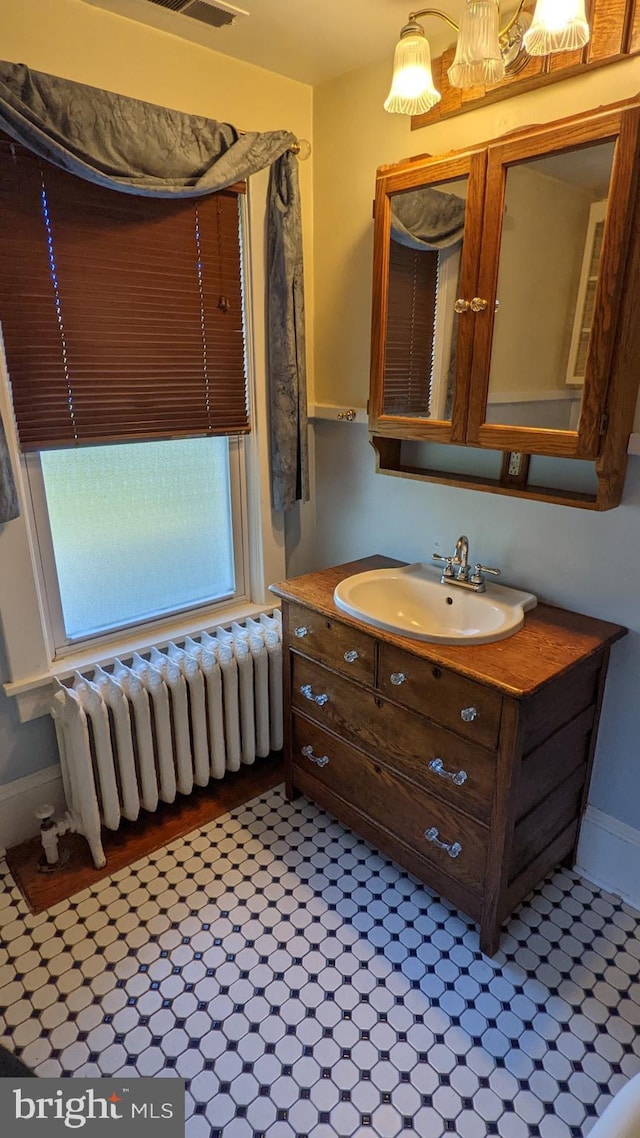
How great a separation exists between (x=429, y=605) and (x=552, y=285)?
0.93 metres

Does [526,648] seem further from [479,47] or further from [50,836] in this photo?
[50,836]

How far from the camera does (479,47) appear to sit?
1.30 m

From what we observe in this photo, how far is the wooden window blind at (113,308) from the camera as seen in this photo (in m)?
1.61

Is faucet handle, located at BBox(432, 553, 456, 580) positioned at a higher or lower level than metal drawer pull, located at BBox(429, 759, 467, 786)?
higher

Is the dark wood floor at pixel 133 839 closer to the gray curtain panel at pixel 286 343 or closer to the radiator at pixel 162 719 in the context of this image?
the radiator at pixel 162 719

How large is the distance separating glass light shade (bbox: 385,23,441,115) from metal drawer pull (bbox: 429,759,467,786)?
1.66 m

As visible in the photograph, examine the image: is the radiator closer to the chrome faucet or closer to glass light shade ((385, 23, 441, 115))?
the chrome faucet

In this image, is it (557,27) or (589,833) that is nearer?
(557,27)

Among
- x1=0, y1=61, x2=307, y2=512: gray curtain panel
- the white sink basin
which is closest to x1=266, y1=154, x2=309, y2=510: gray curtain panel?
x1=0, y1=61, x2=307, y2=512: gray curtain panel

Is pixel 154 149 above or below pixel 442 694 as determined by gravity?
above

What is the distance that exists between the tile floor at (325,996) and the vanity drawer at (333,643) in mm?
659

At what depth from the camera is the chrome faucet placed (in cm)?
180

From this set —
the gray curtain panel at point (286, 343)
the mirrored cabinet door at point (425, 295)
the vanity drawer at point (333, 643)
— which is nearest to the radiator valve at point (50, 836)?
the vanity drawer at point (333, 643)

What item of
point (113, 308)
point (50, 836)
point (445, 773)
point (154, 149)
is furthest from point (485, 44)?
point (50, 836)
